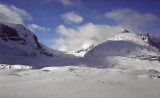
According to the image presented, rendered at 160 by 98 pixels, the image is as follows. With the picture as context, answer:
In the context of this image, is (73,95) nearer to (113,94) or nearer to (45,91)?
(45,91)

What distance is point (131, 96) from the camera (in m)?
5.70

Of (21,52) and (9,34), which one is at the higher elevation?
(9,34)

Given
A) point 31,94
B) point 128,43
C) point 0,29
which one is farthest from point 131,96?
point 0,29

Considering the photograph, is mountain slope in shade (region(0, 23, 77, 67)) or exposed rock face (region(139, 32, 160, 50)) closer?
mountain slope in shade (region(0, 23, 77, 67))

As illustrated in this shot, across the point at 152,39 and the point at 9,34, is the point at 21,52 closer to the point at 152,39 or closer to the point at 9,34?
the point at 9,34

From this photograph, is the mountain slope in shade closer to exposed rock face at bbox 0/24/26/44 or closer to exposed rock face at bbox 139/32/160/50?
exposed rock face at bbox 0/24/26/44

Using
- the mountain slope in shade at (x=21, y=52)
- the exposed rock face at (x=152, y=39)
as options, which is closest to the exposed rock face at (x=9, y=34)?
the mountain slope in shade at (x=21, y=52)

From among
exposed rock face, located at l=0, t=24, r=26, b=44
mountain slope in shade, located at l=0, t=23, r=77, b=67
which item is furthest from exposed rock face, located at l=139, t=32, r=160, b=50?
exposed rock face, located at l=0, t=24, r=26, b=44

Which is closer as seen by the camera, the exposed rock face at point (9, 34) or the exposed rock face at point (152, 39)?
the exposed rock face at point (9, 34)

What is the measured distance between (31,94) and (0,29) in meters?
64.3

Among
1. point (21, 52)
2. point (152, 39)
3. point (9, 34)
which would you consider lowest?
point (21, 52)

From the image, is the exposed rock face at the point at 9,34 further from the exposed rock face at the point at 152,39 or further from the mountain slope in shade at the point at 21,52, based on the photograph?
the exposed rock face at the point at 152,39

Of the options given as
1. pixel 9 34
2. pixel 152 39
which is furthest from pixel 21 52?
pixel 152 39

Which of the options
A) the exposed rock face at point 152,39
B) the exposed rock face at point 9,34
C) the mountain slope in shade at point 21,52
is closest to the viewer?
the mountain slope in shade at point 21,52
